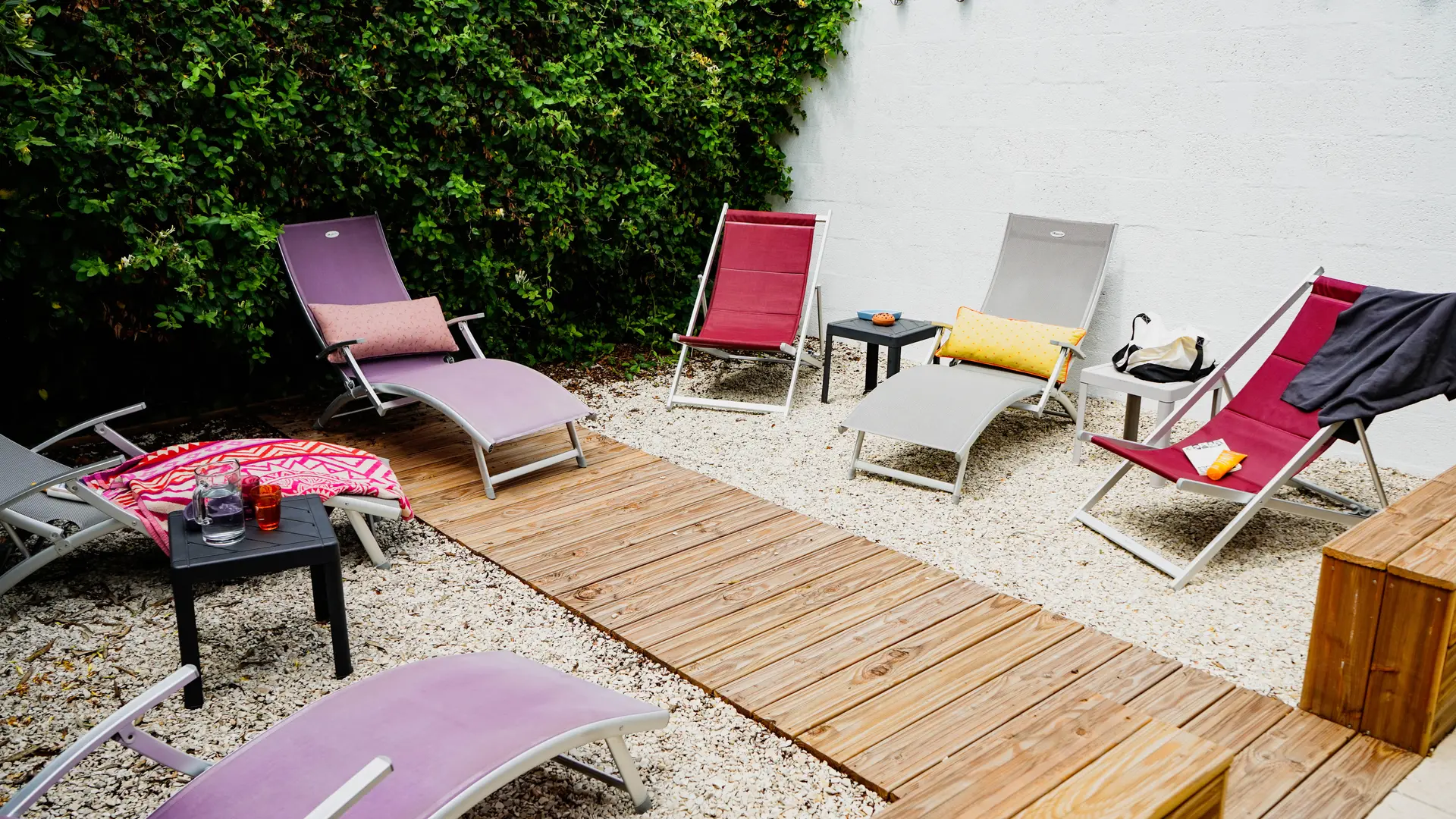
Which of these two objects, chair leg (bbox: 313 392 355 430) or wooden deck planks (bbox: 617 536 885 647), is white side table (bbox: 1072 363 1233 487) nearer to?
wooden deck planks (bbox: 617 536 885 647)

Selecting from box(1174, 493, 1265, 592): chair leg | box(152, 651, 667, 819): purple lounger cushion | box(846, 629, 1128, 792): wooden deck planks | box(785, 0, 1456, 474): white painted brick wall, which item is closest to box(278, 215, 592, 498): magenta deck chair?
box(152, 651, 667, 819): purple lounger cushion

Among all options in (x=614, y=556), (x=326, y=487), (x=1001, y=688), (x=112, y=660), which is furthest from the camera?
(x=614, y=556)

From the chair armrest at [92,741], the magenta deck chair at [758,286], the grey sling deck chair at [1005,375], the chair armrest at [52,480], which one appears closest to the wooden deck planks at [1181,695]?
the grey sling deck chair at [1005,375]

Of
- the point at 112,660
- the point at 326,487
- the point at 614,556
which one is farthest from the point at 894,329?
the point at 112,660

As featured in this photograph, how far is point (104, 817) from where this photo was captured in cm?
257

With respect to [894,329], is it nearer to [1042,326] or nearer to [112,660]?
[1042,326]

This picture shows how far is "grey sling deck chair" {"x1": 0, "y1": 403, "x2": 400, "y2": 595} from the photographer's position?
3383 mm

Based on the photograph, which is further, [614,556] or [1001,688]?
[614,556]

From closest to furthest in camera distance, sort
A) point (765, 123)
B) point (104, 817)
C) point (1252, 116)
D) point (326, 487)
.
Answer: point (104, 817) → point (326, 487) → point (1252, 116) → point (765, 123)

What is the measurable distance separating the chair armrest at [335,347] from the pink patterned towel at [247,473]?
0.88 meters

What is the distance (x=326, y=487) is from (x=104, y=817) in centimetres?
141

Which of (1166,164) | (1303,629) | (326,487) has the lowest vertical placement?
(1303,629)

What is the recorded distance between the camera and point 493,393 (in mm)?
4836

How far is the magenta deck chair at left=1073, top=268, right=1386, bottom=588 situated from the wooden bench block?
878 mm
